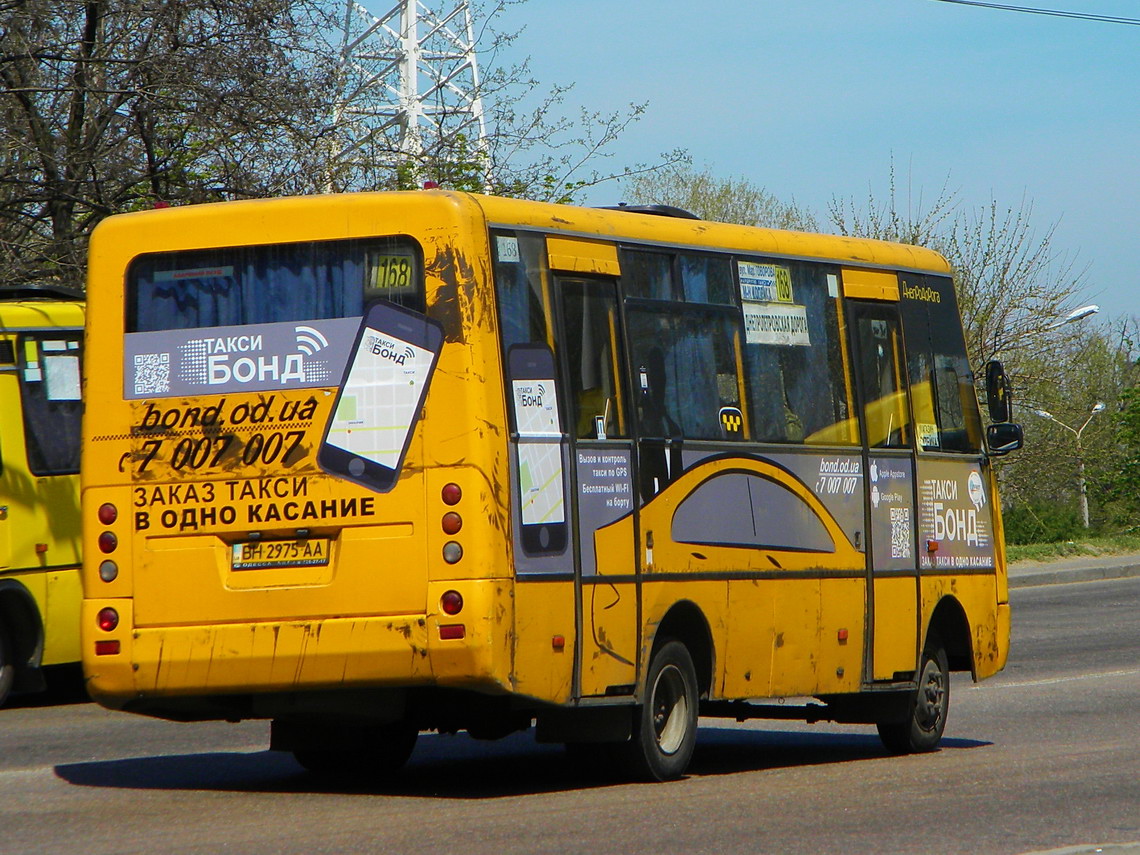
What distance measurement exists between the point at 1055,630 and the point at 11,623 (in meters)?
12.0

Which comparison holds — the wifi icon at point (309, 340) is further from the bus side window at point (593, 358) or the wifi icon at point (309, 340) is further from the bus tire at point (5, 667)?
the bus tire at point (5, 667)

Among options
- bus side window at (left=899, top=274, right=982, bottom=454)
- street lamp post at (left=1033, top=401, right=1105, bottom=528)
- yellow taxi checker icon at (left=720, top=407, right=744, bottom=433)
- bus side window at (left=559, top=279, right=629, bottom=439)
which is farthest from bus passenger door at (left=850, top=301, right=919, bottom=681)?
street lamp post at (left=1033, top=401, right=1105, bottom=528)

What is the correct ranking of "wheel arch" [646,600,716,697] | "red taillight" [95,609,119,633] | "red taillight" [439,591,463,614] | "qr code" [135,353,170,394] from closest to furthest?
"red taillight" [439,591,463,614] → "red taillight" [95,609,119,633] → "qr code" [135,353,170,394] → "wheel arch" [646,600,716,697]

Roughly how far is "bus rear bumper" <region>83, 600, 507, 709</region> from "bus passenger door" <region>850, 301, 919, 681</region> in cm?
370

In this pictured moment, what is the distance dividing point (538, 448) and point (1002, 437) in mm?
A: 4816

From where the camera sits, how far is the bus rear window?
870cm

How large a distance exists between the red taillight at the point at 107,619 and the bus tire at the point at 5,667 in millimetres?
5668

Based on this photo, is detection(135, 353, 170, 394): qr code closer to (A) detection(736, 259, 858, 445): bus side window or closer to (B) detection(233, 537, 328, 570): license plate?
(B) detection(233, 537, 328, 570): license plate

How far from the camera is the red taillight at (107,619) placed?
8.87 m

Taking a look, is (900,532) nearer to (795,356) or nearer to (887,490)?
(887,490)

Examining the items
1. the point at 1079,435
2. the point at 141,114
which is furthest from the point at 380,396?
the point at 1079,435

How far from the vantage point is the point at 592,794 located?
9.09 meters

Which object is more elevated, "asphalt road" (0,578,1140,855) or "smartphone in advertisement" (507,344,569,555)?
"smartphone in advertisement" (507,344,569,555)

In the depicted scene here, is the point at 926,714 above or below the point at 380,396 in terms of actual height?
below
